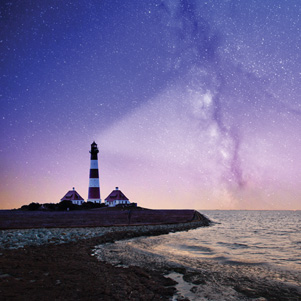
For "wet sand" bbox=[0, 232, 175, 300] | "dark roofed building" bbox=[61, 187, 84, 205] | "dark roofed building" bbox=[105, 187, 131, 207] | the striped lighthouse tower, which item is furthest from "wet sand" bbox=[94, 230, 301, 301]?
"dark roofed building" bbox=[61, 187, 84, 205]

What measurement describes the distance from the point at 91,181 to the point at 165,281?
61.6m

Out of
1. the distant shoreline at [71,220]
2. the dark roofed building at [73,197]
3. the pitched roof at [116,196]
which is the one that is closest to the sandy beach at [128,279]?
the distant shoreline at [71,220]

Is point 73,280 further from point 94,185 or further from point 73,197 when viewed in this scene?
point 73,197

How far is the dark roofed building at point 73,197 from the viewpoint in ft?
238

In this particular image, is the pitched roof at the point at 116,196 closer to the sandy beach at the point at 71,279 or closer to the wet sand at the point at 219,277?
the wet sand at the point at 219,277

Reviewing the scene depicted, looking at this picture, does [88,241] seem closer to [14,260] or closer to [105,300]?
[14,260]

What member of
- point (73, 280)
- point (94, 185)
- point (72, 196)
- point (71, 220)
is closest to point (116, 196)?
point (94, 185)

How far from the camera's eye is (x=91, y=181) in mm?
67250

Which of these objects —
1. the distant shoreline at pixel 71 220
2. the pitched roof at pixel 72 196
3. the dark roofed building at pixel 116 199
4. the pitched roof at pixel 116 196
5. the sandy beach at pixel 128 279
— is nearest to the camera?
the sandy beach at pixel 128 279

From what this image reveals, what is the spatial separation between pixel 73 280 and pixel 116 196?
2727 inches

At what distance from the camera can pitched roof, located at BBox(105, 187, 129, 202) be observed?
75.2 meters

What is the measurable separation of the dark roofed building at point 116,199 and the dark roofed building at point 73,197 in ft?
25.0

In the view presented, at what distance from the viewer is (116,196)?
75500mm

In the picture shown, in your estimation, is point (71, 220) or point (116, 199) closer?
point (71, 220)
